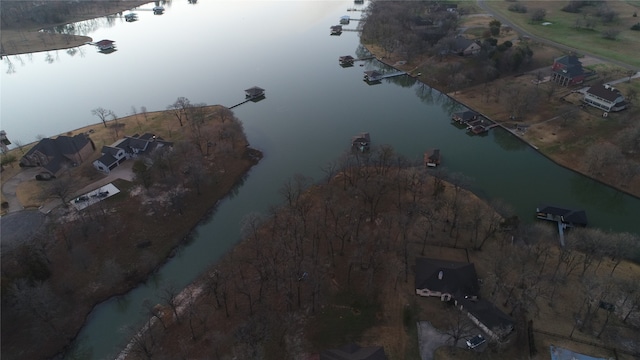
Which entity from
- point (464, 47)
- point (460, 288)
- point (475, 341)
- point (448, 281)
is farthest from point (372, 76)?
point (475, 341)

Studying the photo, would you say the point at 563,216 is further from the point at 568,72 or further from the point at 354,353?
the point at 568,72

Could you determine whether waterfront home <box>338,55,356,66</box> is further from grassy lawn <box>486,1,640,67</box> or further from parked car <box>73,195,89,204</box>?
parked car <box>73,195,89,204</box>

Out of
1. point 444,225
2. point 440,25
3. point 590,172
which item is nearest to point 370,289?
point 444,225

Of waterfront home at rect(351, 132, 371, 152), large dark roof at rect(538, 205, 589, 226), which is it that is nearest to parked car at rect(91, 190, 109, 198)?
waterfront home at rect(351, 132, 371, 152)

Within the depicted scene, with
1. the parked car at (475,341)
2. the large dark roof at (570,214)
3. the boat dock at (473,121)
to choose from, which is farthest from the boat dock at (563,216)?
the boat dock at (473,121)

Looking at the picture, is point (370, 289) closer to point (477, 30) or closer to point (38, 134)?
point (38, 134)
